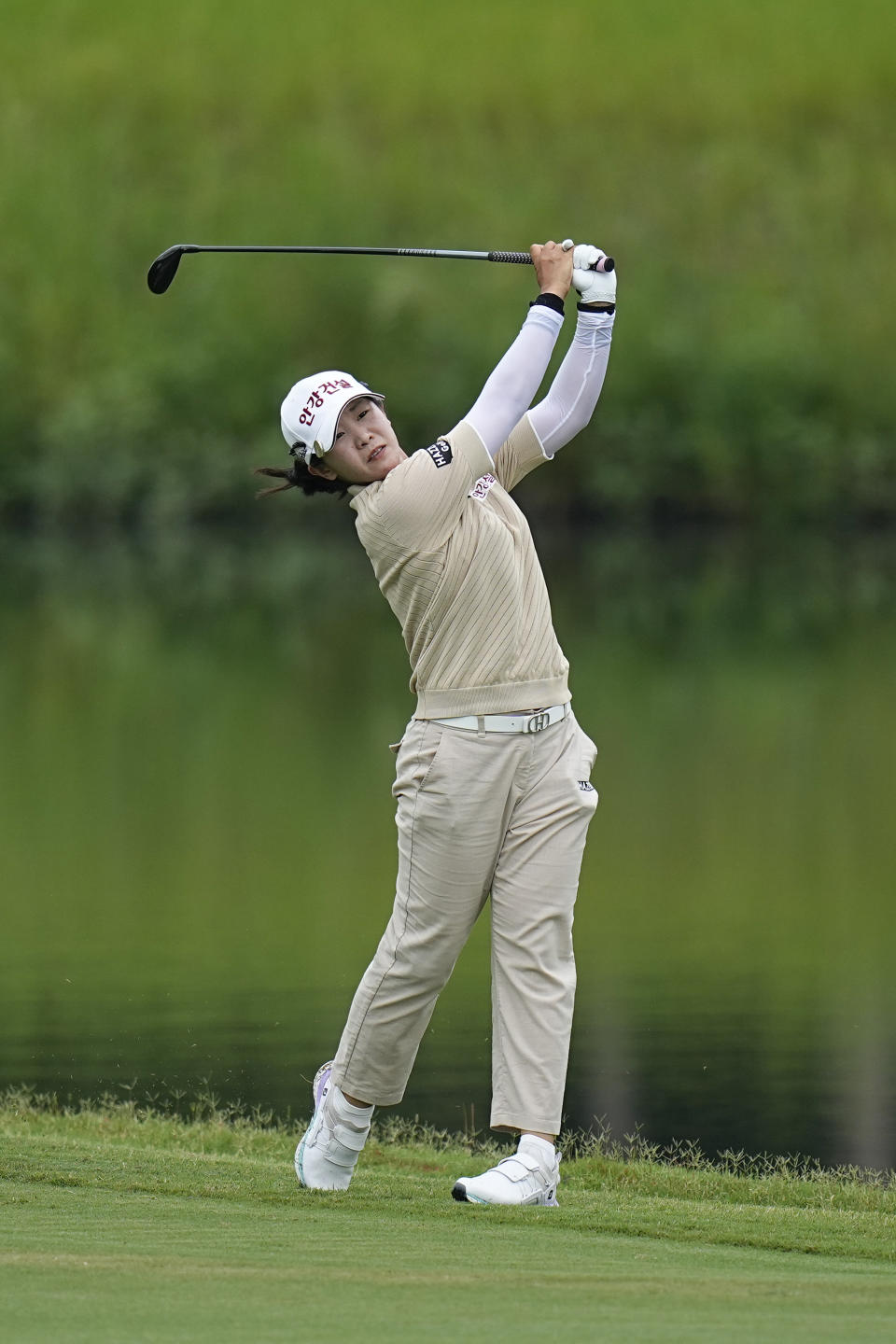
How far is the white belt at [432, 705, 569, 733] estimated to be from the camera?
17.8ft

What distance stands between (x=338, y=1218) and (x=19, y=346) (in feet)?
172

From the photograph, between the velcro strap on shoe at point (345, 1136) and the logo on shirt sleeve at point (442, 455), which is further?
the velcro strap on shoe at point (345, 1136)

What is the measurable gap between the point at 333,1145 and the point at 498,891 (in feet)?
2.50

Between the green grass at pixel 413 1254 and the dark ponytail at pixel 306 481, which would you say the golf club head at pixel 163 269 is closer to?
the dark ponytail at pixel 306 481

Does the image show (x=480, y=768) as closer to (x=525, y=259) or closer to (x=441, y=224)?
(x=525, y=259)

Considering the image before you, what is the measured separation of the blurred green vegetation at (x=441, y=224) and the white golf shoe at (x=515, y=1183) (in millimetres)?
43981

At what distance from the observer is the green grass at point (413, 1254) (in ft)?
12.6

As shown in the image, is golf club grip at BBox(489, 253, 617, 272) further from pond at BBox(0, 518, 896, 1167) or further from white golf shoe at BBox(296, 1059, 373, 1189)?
pond at BBox(0, 518, 896, 1167)

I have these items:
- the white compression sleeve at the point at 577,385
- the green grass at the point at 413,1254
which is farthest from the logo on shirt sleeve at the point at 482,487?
the green grass at the point at 413,1254

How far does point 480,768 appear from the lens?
5.41 m

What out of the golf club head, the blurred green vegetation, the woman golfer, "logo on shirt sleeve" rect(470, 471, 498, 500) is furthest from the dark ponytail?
the blurred green vegetation

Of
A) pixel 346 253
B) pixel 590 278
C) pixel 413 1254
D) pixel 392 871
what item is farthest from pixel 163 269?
pixel 392 871

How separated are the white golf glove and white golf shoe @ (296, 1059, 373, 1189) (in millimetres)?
2124

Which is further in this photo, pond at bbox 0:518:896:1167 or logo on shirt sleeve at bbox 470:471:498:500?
pond at bbox 0:518:896:1167
